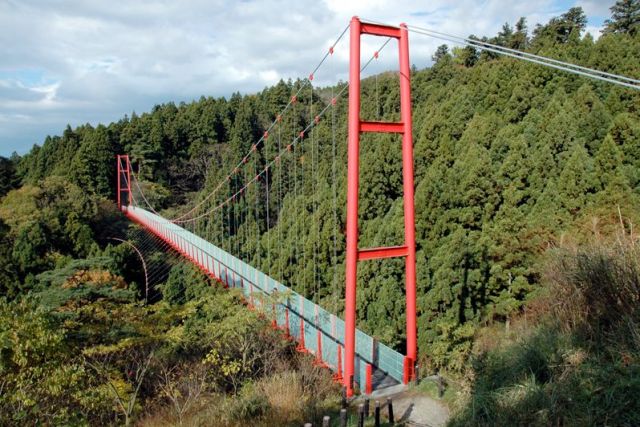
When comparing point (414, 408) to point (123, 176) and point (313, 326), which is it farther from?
point (123, 176)

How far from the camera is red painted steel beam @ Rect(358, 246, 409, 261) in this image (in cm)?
416

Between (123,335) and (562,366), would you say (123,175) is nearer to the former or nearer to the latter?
(123,335)

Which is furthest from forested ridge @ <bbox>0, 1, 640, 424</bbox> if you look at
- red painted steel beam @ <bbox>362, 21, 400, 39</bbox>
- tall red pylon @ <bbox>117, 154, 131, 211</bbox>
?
tall red pylon @ <bbox>117, 154, 131, 211</bbox>

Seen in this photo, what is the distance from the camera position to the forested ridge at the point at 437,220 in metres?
5.76

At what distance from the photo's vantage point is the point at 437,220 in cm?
757

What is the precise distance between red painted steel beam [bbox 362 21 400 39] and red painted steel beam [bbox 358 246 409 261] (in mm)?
1823

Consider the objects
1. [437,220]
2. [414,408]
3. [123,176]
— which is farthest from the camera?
[123,176]

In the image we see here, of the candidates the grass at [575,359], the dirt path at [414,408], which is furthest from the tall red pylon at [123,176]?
the grass at [575,359]

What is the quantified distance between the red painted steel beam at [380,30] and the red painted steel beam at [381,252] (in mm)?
1823

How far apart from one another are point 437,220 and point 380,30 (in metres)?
3.95

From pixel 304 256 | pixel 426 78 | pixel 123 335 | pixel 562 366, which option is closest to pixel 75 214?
pixel 304 256

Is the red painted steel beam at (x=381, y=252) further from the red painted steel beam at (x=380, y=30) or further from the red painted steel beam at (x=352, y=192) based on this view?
the red painted steel beam at (x=380, y=30)

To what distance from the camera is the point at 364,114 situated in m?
16.1

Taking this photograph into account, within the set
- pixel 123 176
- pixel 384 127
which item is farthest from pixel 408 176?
pixel 123 176
